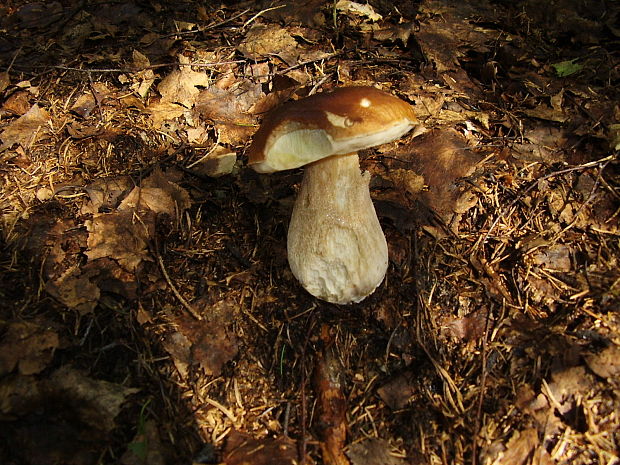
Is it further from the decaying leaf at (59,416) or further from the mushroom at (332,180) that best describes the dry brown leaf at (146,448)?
the mushroom at (332,180)

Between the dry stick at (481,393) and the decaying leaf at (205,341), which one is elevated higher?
the decaying leaf at (205,341)

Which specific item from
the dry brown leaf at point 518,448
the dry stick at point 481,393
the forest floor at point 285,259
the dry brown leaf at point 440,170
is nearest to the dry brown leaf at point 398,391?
the forest floor at point 285,259

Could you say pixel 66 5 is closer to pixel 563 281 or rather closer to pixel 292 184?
pixel 292 184

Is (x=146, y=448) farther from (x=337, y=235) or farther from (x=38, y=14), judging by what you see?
(x=38, y=14)

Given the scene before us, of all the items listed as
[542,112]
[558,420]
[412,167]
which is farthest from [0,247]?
[542,112]

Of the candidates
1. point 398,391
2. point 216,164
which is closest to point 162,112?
point 216,164

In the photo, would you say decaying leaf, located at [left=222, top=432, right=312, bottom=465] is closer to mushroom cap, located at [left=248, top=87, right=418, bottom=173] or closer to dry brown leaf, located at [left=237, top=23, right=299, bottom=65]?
mushroom cap, located at [left=248, top=87, right=418, bottom=173]

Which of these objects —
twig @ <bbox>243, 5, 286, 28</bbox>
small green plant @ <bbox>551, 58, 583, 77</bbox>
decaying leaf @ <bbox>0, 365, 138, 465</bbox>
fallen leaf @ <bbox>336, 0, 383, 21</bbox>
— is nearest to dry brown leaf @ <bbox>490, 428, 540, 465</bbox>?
decaying leaf @ <bbox>0, 365, 138, 465</bbox>
